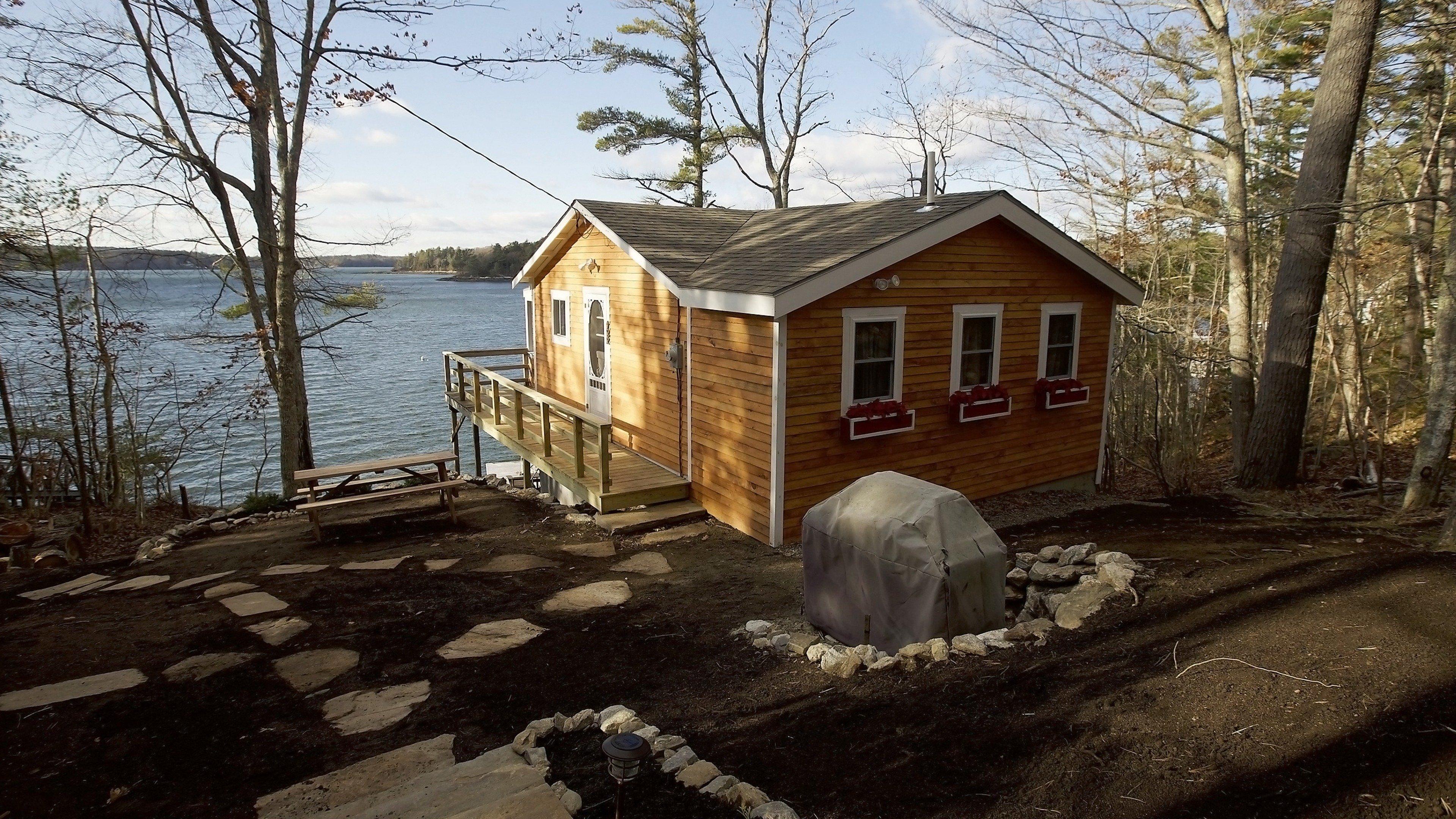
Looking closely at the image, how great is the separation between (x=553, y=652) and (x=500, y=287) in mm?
123026

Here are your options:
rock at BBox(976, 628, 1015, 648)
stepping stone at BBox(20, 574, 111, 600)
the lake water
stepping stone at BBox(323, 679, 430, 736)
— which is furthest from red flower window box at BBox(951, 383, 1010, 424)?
the lake water

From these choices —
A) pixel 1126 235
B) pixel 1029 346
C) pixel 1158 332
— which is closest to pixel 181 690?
pixel 1029 346

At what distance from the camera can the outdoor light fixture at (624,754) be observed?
7.94ft

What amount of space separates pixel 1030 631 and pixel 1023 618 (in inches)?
36.1

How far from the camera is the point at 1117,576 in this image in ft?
16.3

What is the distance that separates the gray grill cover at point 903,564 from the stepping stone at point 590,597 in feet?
6.15

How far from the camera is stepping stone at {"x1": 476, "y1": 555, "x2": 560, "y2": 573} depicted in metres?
7.11

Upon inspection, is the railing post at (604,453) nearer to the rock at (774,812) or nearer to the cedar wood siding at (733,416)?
the cedar wood siding at (733,416)

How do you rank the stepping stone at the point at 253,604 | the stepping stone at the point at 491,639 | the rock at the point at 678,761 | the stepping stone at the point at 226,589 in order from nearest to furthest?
the rock at the point at 678,761 → the stepping stone at the point at 491,639 → the stepping stone at the point at 253,604 → the stepping stone at the point at 226,589

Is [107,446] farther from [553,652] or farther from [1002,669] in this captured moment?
[1002,669]

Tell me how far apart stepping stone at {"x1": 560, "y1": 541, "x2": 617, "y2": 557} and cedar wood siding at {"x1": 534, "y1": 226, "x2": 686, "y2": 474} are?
149 centimetres

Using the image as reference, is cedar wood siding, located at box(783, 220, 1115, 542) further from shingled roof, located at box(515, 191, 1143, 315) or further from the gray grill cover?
the gray grill cover

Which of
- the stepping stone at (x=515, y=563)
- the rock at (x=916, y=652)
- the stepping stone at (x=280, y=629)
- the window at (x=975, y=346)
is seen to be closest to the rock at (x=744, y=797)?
the rock at (x=916, y=652)

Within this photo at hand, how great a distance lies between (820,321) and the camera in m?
7.34
